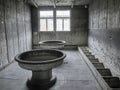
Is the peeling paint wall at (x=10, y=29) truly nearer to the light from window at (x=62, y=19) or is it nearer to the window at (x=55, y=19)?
the window at (x=55, y=19)

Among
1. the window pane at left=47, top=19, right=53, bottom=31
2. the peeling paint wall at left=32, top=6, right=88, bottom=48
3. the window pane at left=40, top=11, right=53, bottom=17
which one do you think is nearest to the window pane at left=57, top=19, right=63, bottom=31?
the peeling paint wall at left=32, top=6, right=88, bottom=48

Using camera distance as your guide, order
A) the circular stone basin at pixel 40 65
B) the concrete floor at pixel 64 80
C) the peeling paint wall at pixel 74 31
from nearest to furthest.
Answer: the circular stone basin at pixel 40 65 < the concrete floor at pixel 64 80 < the peeling paint wall at pixel 74 31

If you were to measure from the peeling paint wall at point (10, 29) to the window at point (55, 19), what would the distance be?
1.96m

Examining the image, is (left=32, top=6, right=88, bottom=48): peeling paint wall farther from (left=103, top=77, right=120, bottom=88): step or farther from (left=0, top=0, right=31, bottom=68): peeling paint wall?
(left=103, top=77, right=120, bottom=88): step

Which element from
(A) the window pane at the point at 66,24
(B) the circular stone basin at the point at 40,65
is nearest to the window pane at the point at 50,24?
(A) the window pane at the point at 66,24

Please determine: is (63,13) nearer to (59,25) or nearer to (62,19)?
(62,19)

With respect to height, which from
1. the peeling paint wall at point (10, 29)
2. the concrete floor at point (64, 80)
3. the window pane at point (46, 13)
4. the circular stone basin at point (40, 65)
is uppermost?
the window pane at point (46, 13)

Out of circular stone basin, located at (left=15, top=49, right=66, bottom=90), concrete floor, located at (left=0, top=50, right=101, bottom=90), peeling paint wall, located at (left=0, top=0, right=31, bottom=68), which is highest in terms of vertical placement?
peeling paint wall, located at (left=0, top=0, right=31, bottom=68)

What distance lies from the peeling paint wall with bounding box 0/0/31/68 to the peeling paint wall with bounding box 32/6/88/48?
181 centimetres

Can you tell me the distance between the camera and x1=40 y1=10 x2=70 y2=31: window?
7602mm

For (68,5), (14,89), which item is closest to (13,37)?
(14,89)

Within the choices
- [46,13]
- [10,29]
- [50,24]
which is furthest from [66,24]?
[10,29]

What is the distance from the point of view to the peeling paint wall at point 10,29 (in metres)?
3.93

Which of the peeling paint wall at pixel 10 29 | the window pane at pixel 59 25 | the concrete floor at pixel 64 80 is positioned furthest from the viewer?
the window pane at pixel 59 25
